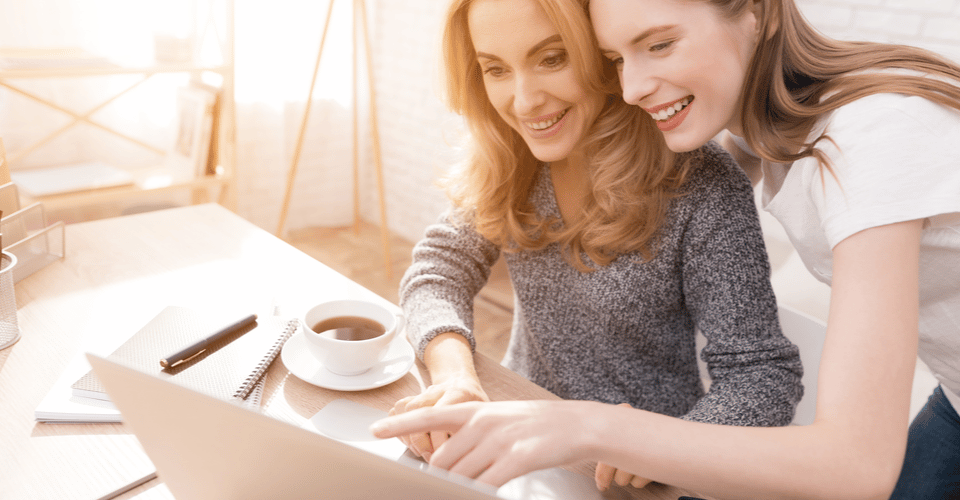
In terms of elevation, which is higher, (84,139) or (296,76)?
(296,76)

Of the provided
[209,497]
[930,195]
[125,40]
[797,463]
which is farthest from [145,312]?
[125,40]

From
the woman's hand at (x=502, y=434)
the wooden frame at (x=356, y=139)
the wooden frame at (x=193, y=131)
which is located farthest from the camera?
the wooden frame at (x=356, y=139)

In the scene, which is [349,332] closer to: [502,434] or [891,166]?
[502,434]

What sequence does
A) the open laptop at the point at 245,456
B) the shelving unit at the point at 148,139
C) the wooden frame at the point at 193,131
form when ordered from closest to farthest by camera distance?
the open laptop at the point at 245,456
the shelving unit at the point at 148,139
the wooden frame at the point at 193,131

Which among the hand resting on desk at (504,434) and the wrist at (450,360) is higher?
the hand resting on desk at (504,434)

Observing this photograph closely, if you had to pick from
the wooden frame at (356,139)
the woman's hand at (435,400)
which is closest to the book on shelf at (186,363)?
the woman's hand at (435,400)

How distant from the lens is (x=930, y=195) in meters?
0.56

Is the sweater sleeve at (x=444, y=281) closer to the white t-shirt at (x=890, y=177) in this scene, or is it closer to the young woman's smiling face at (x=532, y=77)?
the young woman's smiling face at (x=532, y=77)

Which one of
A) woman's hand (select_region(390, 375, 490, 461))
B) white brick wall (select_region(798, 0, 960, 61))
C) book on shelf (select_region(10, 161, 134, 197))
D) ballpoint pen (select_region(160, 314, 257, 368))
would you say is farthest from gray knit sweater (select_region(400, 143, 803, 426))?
book on shelf (select_region(10, 161, 134, 197))

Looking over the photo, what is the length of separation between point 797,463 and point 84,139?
2585mm

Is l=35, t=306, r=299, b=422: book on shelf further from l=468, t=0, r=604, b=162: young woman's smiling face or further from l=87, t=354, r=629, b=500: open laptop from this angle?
→ l=468, t=0, r=604, b=162: young woman's smiling face

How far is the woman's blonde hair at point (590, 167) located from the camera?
0.88m

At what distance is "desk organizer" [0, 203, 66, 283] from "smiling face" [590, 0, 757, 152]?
82 cm

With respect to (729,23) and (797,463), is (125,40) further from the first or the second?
(797,463)
